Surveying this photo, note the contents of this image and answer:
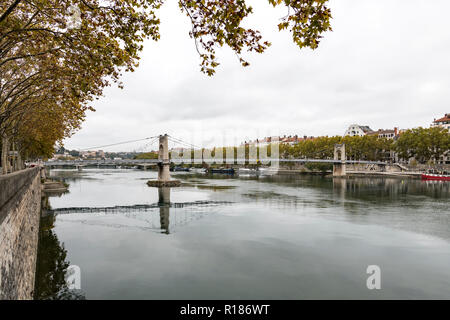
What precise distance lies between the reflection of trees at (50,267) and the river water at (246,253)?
34 mm

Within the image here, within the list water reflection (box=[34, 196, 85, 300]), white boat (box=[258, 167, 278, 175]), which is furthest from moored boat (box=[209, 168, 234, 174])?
water reflection (box=[34, 196, 85, 300])

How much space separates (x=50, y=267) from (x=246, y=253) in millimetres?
8091

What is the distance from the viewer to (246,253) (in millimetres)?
13023

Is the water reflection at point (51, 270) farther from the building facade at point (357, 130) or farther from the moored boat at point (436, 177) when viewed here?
the building facade at point (357, 130)

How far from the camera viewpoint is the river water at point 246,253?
942cm

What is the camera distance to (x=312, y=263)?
458 inches

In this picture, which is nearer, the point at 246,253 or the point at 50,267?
the point at 50,267

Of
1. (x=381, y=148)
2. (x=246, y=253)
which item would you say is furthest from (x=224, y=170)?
(x=246, y=253)

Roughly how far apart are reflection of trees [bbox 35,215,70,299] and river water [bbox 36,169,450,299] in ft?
0.11
